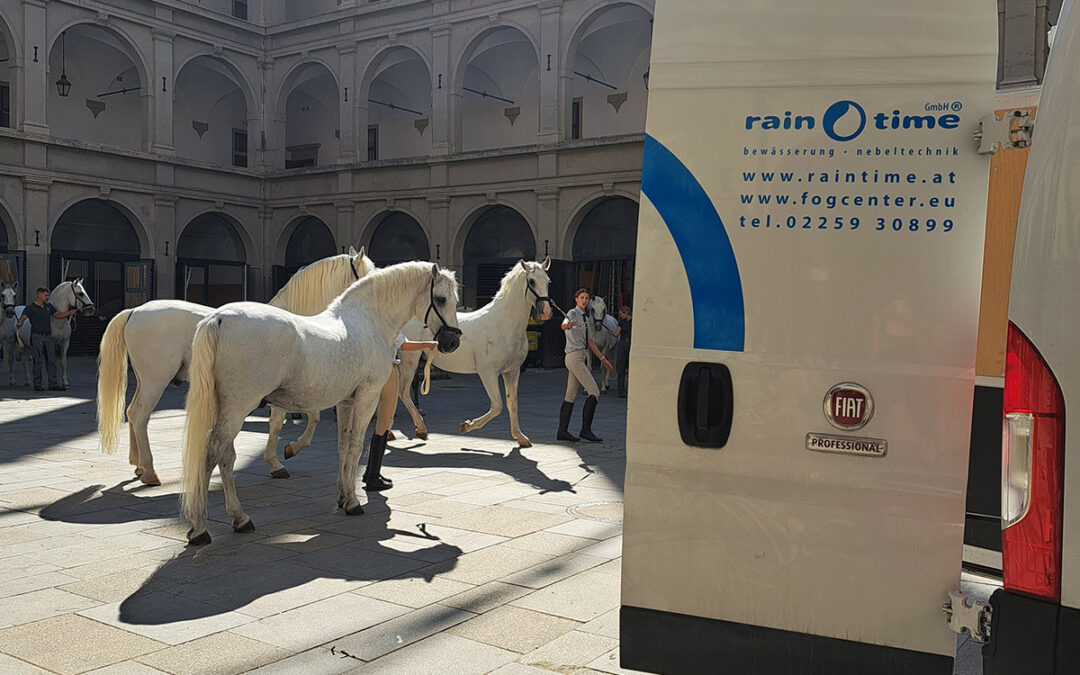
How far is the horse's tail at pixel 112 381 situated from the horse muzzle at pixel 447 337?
290 cm

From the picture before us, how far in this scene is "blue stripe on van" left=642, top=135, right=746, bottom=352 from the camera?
9.49 feet

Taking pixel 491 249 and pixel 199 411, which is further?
pixel 491 249

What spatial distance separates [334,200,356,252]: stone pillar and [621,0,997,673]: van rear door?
29563 mm

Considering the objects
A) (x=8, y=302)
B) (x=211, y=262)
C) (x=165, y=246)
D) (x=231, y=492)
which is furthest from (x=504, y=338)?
(x=211, y=262)

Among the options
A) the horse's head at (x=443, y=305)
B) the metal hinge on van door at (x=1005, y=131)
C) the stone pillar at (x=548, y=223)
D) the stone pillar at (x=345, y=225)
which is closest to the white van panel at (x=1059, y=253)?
the metal hinge on van door at (x=1005, y=131)

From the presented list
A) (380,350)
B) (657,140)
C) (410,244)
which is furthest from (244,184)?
(657,140)

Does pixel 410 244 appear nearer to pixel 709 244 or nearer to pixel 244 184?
pixel 244 184

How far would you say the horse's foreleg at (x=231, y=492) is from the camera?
621 cm

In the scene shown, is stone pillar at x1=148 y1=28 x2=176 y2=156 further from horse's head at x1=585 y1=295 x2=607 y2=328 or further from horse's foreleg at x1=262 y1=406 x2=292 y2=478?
horse's foreleg at x1=262 y1=406 x2=292 y2=478

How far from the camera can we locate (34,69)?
26.5m

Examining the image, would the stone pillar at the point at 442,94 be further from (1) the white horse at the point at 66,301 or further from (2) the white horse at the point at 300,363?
(2) the white horse at the point at 300,363

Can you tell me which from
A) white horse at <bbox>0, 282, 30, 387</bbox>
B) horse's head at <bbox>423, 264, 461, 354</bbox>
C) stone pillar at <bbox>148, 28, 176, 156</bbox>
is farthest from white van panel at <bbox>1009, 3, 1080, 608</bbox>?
stone pillar at <bbox>148, 28, 176, 156</bbox>

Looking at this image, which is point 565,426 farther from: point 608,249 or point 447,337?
point 608,249

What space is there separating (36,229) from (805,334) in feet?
94.6
